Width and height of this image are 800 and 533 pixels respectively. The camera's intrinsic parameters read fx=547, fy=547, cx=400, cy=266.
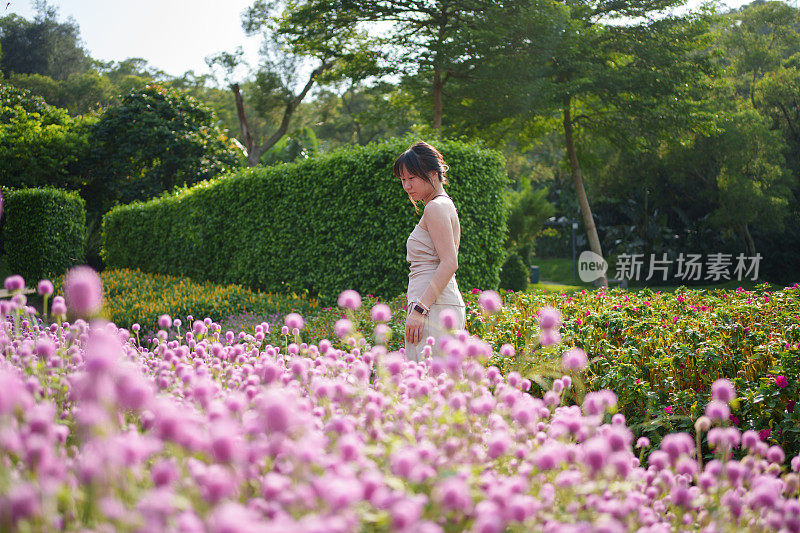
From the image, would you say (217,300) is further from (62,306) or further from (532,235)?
(532,235)

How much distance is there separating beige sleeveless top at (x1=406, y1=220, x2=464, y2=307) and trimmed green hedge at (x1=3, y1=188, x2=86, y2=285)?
1597 centimetres

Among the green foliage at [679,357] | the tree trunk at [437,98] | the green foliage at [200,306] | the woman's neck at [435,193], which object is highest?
the tree trunk at [437,98]

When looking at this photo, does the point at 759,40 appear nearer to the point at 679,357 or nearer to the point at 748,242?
the point at 748,242

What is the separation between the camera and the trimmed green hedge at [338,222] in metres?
8.74

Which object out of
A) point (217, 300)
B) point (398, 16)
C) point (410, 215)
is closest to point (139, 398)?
point (410, 215)

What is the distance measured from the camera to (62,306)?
2.30 meters

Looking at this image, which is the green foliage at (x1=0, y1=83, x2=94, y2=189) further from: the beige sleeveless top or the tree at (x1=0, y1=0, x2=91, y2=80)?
the beige sleeveless top

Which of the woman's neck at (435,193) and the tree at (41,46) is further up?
the tree at (41,46)

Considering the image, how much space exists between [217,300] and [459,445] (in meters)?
7.97

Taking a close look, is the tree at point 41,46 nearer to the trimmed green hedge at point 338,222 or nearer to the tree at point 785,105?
the trimmed green hedge at point 338,222

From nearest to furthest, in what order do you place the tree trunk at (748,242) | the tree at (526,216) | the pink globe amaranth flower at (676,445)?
the pink globe amaranth flower at (676,445)
the tree trunk at (748,242)
the tree at (526,216)

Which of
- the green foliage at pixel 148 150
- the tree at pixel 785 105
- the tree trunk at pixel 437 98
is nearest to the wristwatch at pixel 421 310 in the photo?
the tree trunk at pixel 437 98

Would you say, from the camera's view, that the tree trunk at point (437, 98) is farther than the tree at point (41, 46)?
No

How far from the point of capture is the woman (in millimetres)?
3562
